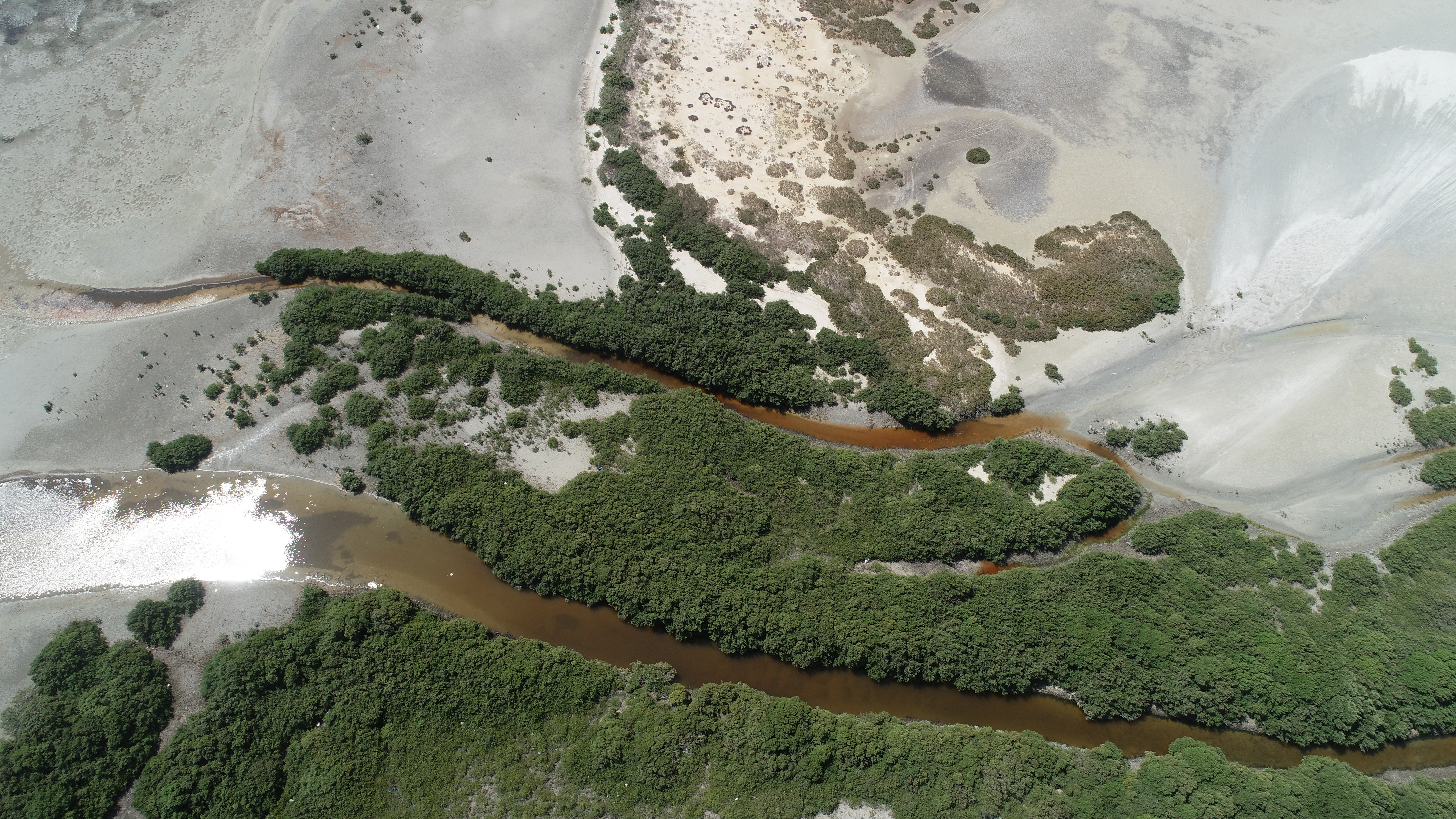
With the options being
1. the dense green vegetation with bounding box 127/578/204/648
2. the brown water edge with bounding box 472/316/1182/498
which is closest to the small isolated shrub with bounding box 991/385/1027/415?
the brown water edge with bounding box 472/316/1182/498

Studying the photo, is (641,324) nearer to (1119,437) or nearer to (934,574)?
(934,574)

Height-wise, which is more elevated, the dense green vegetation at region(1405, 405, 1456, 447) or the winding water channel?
the dense green vegetation at region(1405, 405, 1456, 447)

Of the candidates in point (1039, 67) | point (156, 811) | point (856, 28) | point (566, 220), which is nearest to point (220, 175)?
point (566, 220)

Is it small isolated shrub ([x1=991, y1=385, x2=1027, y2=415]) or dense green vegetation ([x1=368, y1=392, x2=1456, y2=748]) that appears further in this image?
small isolated shrub ([x1=991, y1=385, x2=1027, y2=415])

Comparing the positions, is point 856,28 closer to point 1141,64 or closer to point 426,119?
point 1141,64

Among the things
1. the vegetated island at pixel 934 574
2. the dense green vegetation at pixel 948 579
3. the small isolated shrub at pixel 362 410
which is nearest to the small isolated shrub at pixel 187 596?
the vegetated island at pixel 934 574

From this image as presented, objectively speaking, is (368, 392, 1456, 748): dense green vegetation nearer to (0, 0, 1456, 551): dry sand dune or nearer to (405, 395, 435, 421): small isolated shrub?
(405, 395, 435, 421): small isolated shrub
